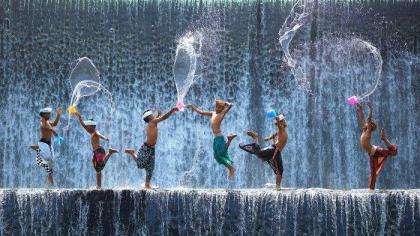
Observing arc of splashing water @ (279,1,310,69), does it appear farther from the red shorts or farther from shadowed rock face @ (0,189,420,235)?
shadowed rock face @ (0,189,420,235)

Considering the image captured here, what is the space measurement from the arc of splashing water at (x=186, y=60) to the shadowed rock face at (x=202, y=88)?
0.19m

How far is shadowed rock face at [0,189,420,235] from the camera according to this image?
497 inches

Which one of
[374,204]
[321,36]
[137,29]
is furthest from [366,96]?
[374,204]

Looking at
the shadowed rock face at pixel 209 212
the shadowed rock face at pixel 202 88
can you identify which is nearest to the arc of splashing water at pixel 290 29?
the shadowed rock face at pixel 202 88

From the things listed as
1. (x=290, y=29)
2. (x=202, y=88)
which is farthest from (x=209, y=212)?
(x=290, y=29)

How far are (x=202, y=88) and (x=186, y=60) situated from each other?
554mm

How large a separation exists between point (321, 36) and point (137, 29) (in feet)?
10.4

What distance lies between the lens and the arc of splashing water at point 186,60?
17203 millimetres

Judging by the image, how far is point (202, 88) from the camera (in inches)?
714

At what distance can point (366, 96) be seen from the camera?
58.5 feet

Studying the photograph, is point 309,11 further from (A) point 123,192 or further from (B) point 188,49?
(A) point 123,192

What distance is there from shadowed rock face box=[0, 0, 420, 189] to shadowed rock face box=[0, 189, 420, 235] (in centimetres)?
441

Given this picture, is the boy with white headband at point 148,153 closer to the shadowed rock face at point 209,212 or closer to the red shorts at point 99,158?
the red shorts at point 99,158

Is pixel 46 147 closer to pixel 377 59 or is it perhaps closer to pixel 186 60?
pixel 186 60
